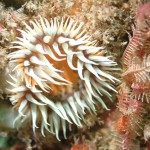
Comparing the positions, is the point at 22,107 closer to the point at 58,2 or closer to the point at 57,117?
the point at 57,117

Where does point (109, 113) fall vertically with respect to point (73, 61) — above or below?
below

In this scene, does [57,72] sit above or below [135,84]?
above

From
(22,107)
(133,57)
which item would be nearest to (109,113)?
(133,57)
